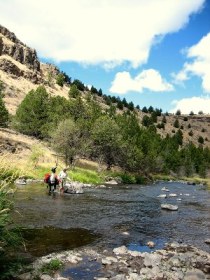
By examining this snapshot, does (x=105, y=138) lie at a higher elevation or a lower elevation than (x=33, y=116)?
lower

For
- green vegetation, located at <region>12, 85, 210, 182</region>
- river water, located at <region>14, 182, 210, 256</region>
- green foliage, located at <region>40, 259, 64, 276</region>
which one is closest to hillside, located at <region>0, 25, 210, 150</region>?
green vegetation, located at <region>12, 85, 210, 182</region>

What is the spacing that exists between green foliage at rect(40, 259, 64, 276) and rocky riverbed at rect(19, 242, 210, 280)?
15 cm

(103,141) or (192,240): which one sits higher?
(103,141)

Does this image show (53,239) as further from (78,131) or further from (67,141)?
(78,131)

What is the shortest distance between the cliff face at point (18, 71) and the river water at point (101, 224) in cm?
9780

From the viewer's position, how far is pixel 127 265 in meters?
13.7

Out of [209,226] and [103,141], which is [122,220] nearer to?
[209,226]

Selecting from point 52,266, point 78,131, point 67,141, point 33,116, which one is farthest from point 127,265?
point 33,116

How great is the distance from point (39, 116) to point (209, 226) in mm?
68921

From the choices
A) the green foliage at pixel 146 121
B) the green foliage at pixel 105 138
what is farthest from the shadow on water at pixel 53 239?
the green foliage at pixel 146 121

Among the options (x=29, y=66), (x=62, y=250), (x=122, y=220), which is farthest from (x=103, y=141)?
(x=29, y=66)

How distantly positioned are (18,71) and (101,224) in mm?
140835

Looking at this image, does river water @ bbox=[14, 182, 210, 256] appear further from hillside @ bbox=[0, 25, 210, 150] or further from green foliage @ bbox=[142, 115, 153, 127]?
green foliage @ bbox=[142, 115, 153, 127]

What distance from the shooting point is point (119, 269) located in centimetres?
1316
